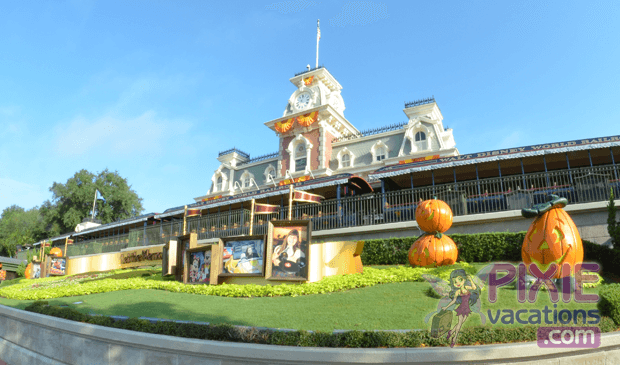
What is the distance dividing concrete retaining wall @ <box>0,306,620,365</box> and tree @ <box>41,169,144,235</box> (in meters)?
49.5

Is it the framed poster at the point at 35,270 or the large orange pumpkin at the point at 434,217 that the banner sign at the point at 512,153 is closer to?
the large orange pumpkin at the point at 434,217

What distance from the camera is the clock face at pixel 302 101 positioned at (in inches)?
1540

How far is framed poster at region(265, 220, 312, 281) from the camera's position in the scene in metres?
11.2

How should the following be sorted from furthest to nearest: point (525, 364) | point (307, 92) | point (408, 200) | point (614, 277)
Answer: point (307, 92)
point (408, 200)
point (614, 277)
point (525, 364)

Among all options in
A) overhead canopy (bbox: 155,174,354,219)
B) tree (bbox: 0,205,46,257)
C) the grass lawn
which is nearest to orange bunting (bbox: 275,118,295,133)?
overhead canopy (bbox: 155,174,354,219)

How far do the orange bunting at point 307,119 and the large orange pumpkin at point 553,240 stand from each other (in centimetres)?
2974

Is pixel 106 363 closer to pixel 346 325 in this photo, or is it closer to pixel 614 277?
pixel 346 325

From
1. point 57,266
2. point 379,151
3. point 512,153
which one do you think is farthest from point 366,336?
point 379,151

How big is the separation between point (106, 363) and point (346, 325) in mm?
4360

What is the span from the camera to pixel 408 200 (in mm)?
17547

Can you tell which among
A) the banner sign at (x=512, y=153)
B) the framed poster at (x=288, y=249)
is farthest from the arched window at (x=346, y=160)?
the framed poster at (x=288, y=249)

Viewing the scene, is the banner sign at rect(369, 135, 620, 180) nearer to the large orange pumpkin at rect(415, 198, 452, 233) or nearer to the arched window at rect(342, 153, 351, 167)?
the large orange pumpkin at rect(415, 198, 452, 233)

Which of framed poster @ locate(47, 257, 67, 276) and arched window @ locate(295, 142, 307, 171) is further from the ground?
arched window @ locate(295, 142, 307, 171)

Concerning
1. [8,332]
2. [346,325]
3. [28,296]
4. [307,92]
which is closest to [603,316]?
[346,325]
